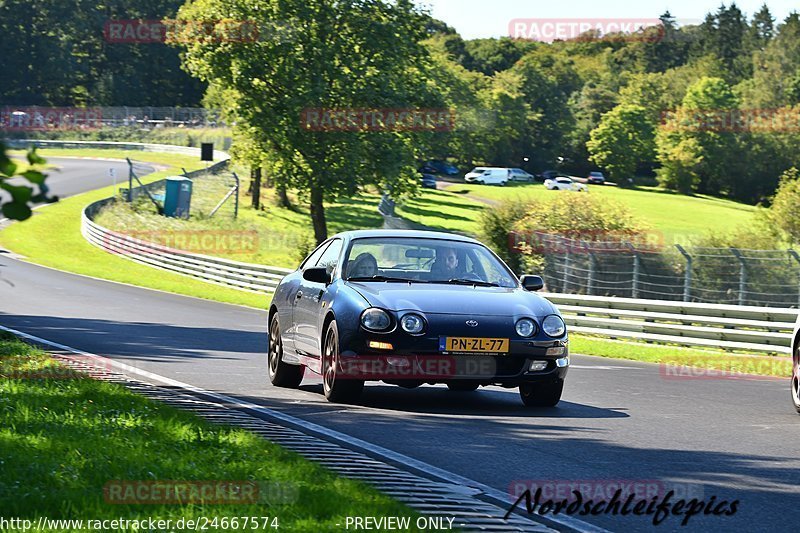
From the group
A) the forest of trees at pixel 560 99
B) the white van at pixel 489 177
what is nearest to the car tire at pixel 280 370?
the forest of trees at pixel 560 99

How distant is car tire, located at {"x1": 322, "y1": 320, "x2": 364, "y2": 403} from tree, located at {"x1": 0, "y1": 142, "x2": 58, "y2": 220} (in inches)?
253

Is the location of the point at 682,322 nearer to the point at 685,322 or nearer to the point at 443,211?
the point at 685,322

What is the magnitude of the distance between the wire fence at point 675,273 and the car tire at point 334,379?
45.9 ft

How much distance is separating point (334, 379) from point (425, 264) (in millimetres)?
1507

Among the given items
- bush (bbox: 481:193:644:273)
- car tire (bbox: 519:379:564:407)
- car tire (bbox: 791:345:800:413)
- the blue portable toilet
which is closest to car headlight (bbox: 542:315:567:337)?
car tire (bbox: 519:379:564:407)

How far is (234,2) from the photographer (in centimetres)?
4547

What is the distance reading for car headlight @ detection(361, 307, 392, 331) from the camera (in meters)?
10.3

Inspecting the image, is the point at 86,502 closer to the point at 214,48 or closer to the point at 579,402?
the point at 579,402

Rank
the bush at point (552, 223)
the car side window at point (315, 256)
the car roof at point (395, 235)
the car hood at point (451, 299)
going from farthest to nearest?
1. the bush at point (552, 223)
2. the car side window at point (315, 256)
3. the car roof at point (395, 235)
4. the car hood at point (451, 299)

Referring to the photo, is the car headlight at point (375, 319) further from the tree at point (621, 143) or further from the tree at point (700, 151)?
the tree at point (621, 143)

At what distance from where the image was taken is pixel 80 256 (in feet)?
158

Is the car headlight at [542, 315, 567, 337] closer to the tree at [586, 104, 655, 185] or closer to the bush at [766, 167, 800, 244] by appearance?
the bush at [766, 167, 800, 244]

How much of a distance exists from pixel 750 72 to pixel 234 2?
395 ft

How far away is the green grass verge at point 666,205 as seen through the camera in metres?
87.0
